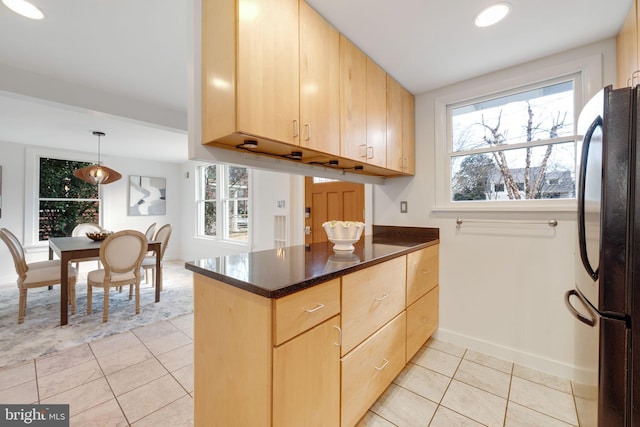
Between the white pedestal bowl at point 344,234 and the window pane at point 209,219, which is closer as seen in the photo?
the white pedestal bowl at point 344,234

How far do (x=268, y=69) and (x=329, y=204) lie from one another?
2146 mm

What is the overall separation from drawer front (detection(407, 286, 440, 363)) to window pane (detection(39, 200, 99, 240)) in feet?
20.6

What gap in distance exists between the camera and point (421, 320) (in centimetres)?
213

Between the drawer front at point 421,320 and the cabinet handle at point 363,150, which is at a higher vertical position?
the cabinet handle at point 363,150

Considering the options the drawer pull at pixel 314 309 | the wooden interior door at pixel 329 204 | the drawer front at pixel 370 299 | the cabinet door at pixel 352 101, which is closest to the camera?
the drawer pull at pixel 314 309

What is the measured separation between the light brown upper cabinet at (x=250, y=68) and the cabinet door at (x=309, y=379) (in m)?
0.92

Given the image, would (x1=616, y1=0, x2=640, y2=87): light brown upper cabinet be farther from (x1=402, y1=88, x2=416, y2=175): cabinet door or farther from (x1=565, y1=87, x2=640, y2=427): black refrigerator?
(x1=402, y1=88, x2=416, y2=175): cabinet door

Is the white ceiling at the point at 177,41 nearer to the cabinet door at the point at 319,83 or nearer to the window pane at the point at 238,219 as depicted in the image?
the cabinet door at the point at 319,83

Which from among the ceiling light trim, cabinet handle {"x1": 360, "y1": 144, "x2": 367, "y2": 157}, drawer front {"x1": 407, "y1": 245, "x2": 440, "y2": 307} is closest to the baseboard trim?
drawer front {"x1": 407, "y1": 245, "x2": 440, "y2": 307}

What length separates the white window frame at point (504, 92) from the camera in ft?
6.07

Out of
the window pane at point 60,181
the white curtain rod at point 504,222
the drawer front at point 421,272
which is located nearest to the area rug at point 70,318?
the window pane at point 60,181

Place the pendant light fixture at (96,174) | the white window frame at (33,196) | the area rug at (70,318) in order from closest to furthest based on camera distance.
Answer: the area rug at (70,318) → the pendant light fixture at (96,174) → the white window frame at (33,196)

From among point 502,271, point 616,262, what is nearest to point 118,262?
point 502,271

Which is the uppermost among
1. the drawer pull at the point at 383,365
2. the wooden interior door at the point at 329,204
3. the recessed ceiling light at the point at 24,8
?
the recessed ceiling light at the point at 24,8
